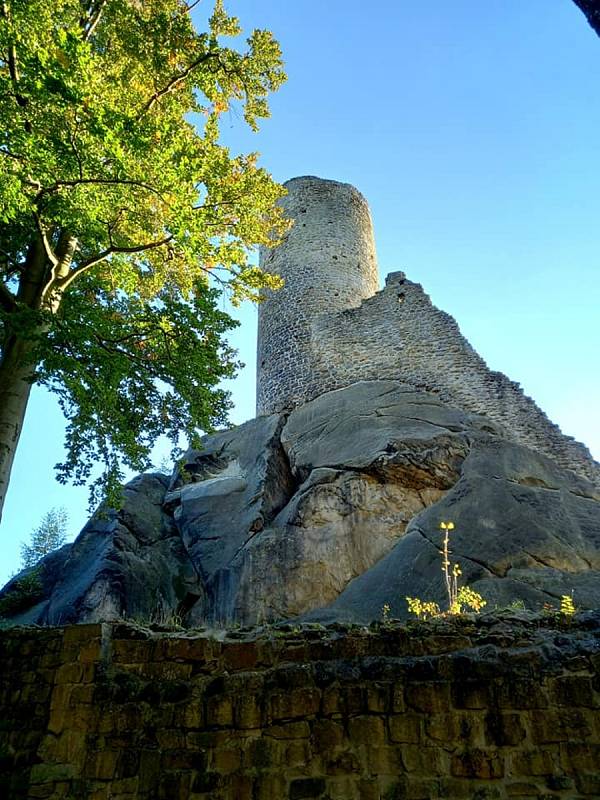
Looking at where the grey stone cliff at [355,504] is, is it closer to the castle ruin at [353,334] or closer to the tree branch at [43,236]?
the castle ruin at [353,334]

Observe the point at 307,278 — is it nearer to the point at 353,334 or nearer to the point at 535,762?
the point at 353,334

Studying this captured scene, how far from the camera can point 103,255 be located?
27.3 feet

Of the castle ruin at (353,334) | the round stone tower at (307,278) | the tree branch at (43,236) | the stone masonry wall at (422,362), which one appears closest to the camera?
the tree branch at (43,236)

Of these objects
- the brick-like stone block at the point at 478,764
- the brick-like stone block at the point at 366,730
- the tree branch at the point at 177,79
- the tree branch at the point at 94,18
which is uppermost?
the tree branch at the point at 94,18

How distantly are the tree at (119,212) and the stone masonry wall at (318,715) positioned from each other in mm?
3603

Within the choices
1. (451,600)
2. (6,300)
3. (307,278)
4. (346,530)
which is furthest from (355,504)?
(307,278)

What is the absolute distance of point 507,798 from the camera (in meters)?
3.42

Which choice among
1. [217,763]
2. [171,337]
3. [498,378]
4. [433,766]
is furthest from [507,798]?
[498,378]

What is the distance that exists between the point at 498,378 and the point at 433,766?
1152 cm

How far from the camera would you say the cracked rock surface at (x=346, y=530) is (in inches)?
357

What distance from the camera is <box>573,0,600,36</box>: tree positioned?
10.5 feet

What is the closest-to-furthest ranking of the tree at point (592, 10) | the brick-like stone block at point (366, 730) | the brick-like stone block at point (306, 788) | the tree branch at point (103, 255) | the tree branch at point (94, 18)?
the tree at point (592, 10)
the brick-like stone block at point (306, 788)
the brick-like stone block at point (366, 730)
the tree branch at point (103, 255)
the tree branch at point (94, 18)

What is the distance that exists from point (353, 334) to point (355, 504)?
6892 millimetres

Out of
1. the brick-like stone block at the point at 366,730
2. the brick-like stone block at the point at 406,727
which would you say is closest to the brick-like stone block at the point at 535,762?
the brick-like stone block at the point at 406,727
